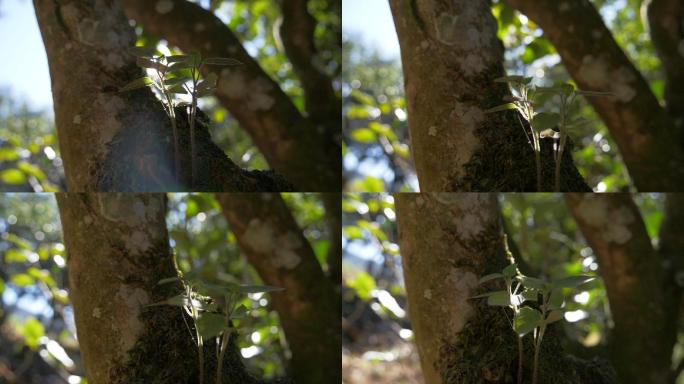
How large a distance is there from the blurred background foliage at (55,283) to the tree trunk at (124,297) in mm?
60

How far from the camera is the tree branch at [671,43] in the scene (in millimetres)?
998

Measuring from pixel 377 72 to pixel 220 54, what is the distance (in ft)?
0.67

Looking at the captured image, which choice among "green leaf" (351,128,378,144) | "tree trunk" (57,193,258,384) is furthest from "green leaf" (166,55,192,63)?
"green leaf" (351,128,378,144)

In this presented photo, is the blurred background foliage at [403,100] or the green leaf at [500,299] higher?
the blurred background foliage at [403,100]

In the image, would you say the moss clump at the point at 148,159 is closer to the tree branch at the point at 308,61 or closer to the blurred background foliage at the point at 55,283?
the blurred background foliage at the point at 55,283

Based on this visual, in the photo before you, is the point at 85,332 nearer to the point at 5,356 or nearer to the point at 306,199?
the point at 5,356

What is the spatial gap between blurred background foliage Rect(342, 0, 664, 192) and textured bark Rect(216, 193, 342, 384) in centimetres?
13

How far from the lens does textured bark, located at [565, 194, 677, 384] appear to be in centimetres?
91

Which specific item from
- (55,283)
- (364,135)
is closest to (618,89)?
(364,135)

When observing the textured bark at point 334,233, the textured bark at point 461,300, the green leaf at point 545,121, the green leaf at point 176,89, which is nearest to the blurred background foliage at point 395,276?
the textured bark at point 334,233

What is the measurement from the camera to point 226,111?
86 centimetres

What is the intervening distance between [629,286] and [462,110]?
38 cm

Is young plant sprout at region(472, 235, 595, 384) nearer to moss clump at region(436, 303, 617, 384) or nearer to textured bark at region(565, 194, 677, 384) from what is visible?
moss clump at region(436, 303, 617, 384)

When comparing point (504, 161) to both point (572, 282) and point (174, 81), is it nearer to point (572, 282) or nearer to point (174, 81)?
point (572, 282)
